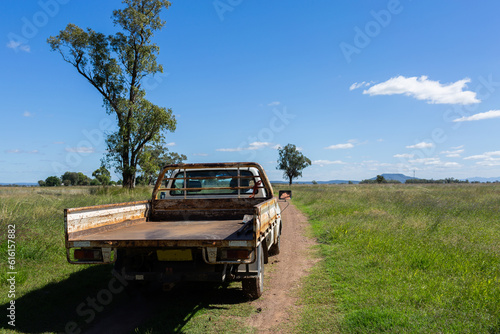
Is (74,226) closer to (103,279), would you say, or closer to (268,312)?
(103,279)

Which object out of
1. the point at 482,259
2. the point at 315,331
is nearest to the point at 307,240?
the point at 482,259

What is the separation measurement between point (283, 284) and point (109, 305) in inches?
108

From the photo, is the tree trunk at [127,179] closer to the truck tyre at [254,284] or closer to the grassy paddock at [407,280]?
the grassy paddock at [407,280]

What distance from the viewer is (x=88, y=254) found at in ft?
14.8

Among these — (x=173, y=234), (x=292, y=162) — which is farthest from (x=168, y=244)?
(x=292, y=162)

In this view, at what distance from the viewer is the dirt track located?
4.42m

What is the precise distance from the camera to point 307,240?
10031 mm

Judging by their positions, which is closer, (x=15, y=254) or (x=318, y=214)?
(x=15, y=254)

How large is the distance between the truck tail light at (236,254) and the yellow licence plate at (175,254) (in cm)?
48

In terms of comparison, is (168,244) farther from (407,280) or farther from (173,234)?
(407,280)

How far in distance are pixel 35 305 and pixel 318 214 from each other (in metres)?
12.5

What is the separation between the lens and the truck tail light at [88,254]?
4477mm

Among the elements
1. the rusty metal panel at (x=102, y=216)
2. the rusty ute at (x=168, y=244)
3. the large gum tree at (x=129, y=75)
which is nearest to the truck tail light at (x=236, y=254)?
the rusty ute at (x=168, y=244)

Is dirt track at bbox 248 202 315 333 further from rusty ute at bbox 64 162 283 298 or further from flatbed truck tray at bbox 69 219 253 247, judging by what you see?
flatbed truck tray at bbox 69 219 253 247
